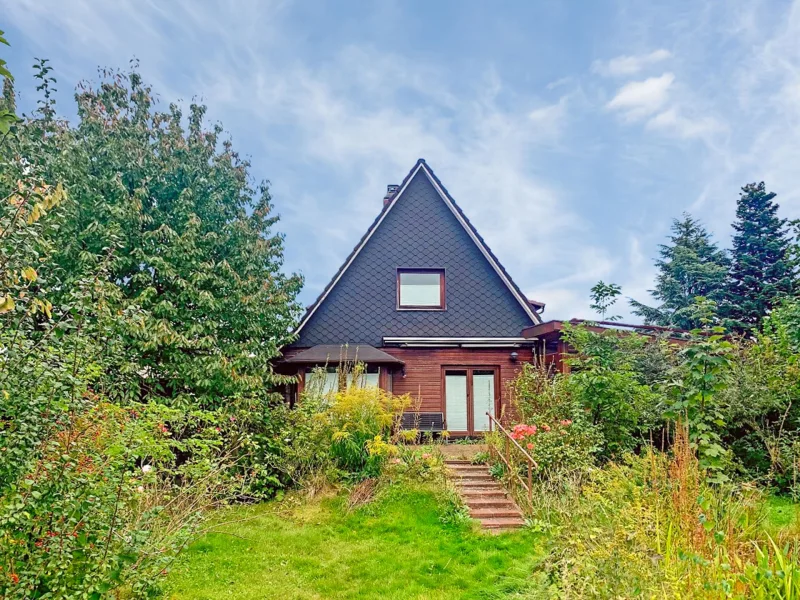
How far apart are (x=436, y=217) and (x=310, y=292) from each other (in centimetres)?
438

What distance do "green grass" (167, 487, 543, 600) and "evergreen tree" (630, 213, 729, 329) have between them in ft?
67.6

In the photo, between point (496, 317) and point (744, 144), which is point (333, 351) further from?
point (744, 144)

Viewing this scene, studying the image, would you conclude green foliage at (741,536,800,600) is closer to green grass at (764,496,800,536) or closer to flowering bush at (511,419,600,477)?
green grass at (764,496,800,536)

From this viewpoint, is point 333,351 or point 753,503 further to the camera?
point 333,351

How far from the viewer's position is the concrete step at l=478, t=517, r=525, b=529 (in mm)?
6797

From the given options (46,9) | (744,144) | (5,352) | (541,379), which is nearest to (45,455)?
(5,352)

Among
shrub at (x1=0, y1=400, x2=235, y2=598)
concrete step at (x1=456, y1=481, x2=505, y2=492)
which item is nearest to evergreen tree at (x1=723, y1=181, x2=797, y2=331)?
concrete step at (x1=456, y1=481, x2=505, y2=492)

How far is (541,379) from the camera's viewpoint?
9.24m

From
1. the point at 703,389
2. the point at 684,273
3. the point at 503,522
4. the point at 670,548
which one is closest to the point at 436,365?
the point at 503,522

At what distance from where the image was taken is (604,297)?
10.8 meters

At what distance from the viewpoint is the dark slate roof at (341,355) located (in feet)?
39.4

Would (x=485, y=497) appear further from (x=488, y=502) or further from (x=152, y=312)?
(x=152, y=312)

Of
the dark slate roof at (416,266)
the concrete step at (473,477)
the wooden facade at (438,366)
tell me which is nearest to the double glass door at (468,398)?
the wooden facade at (438,366)

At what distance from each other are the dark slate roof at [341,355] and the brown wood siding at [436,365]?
797 millimetres
